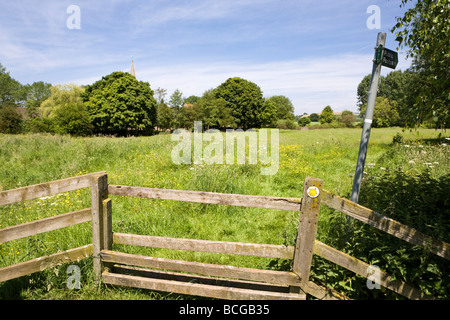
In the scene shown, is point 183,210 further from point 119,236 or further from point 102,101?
point 102,101

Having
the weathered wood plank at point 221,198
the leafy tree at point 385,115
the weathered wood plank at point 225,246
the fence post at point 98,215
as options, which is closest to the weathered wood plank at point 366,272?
the weathered wood plank at point 225,246

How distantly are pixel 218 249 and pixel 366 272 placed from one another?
177cm

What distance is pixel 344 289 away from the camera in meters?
3.20

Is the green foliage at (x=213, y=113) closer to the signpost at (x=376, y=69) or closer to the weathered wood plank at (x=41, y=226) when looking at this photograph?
the signpost at (x=376, y=69)

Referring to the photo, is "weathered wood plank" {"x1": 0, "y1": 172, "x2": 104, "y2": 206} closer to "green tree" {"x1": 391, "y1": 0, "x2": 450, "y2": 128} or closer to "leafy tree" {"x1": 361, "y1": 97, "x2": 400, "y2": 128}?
"green tree" {"x1": 391, "y1": 0, "x2": 450, "y2": 128}

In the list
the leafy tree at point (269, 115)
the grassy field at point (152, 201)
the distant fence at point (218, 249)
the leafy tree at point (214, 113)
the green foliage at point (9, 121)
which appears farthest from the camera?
the leafy tree at point (269, 115)

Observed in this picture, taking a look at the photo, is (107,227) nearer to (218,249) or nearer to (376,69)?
(218,249)

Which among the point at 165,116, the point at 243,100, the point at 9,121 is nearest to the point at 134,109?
the point at 165,116

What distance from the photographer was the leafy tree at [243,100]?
54.6 metres

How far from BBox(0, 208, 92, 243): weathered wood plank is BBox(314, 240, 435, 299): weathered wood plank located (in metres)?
3.12

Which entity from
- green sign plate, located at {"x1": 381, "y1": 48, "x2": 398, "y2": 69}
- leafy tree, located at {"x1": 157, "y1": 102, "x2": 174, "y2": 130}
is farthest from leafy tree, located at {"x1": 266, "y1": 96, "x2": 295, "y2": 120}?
green sign plate, located at {"x1": 381, "y1": 48, "x2": 398, "y2": 69}

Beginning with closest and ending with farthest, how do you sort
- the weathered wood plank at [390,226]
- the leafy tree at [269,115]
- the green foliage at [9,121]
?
the weathered wood plank at [390,226] < the green foliage at [9,121] < the leafy tree at [269,115]

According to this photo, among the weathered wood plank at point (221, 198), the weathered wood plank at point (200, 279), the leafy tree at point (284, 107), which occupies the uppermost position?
the leafy tree at point (284, 107)
